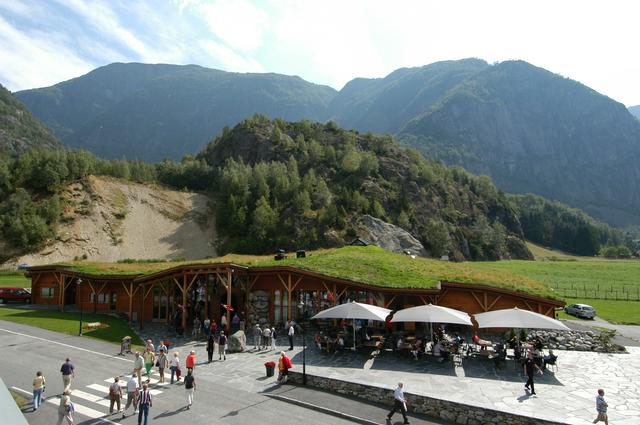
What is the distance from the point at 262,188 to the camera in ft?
333

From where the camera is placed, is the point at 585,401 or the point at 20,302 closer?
the point at 585,401

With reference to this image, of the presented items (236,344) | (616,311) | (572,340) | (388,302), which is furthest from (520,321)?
(616,311)

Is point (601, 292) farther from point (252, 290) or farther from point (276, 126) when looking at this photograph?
point (276, 126)

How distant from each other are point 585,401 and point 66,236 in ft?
263

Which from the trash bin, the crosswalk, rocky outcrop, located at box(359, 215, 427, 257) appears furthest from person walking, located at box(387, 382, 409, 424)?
rocky outcrop, located at box(359, 215, 427, 257)

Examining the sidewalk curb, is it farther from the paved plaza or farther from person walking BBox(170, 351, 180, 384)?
person walking BBox(170, 351, 180, 384)

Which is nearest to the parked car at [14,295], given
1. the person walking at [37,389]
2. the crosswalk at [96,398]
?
the crosswalk at [96,398]

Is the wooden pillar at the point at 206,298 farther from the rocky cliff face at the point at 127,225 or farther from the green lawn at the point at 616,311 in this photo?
the rocky cliff face at the point at 127,225

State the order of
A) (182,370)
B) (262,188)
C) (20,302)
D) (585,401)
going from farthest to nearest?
(262,188)
(20,302)
(182,370)
(585,401)

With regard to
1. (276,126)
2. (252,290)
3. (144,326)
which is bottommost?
(144,326)

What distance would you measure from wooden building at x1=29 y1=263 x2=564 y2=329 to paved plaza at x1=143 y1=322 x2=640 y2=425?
4318 mm

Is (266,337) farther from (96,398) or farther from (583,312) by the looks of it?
(583,312)

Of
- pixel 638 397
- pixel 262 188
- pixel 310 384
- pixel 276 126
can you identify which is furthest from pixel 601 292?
pixel 276 126

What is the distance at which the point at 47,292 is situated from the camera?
125 feet
